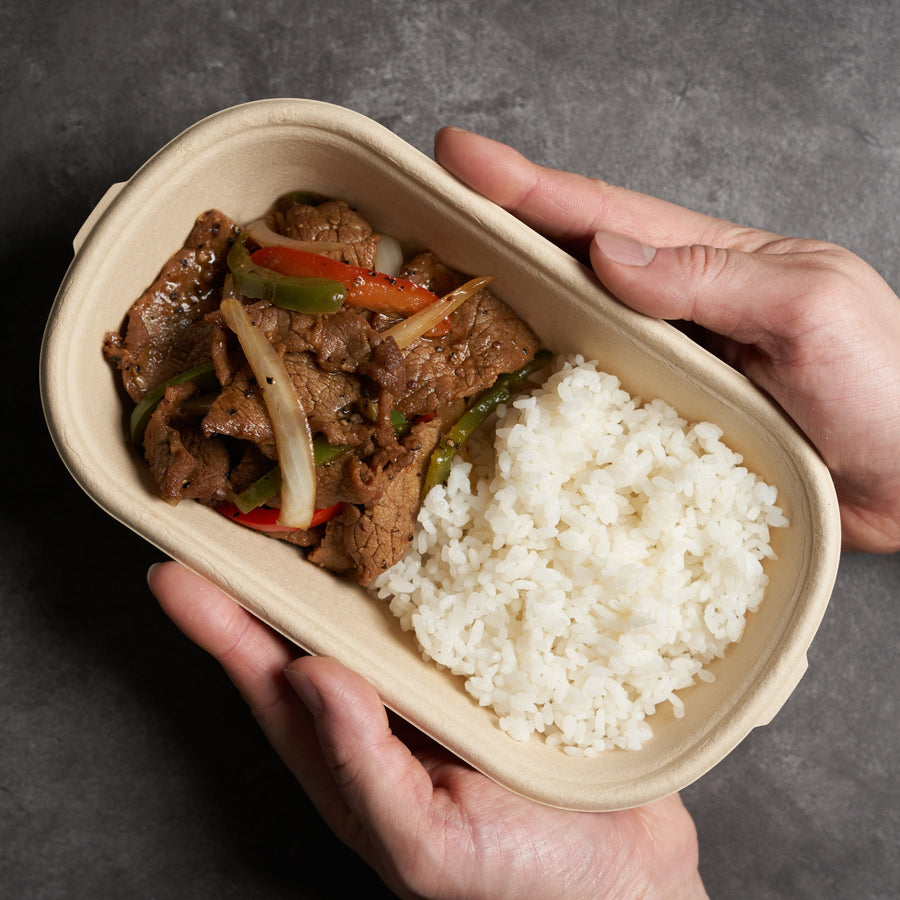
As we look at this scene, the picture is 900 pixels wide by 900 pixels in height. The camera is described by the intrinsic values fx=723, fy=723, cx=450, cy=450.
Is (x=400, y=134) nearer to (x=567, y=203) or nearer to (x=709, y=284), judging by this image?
(x=567, y=203)

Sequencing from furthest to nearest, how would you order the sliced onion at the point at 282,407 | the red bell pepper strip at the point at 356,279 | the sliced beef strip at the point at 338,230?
the sliced beef strip at the point at 338,230 < the red bell pepper strip at the point at 356,279 < the sliced onion at the point at 282,407

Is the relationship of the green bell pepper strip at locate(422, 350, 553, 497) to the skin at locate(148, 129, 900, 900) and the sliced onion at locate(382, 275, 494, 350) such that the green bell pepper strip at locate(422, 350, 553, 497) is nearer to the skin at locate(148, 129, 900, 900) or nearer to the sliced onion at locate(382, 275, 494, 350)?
the sliced onion at locate(382, 275, 494, 350)

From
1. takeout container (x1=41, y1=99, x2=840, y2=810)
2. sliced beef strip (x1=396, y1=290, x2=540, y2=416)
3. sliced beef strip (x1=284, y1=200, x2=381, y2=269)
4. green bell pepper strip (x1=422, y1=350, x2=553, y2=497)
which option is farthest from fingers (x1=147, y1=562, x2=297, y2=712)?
sliced beef strip (x1=284, y1=200, x2=381, y2=269)

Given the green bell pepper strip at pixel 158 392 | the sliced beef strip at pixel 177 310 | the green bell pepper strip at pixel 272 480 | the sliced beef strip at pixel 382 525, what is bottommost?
the sliced beef strip at pixel 382 525

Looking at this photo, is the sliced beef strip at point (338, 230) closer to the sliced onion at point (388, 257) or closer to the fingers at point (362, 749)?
the sliced onion at point (388, 257)

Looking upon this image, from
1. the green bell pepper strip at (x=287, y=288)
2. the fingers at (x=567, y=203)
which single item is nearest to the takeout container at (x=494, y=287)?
the fingers at (x=567, y=203)
